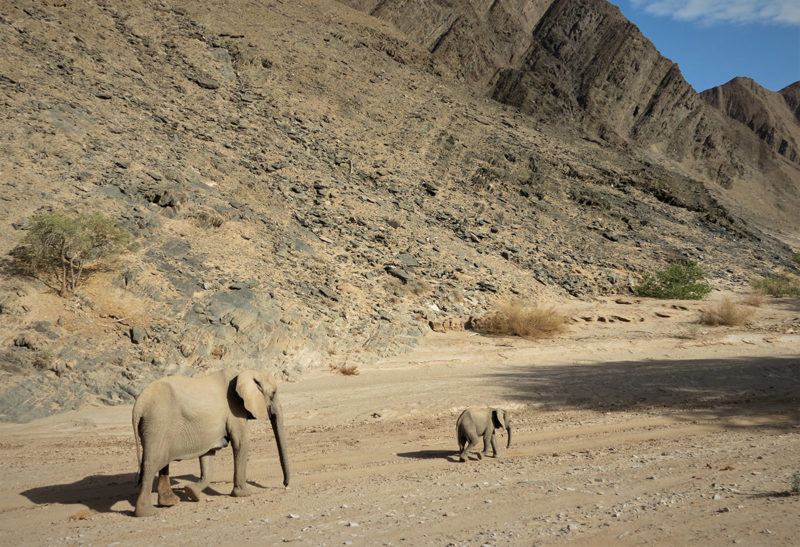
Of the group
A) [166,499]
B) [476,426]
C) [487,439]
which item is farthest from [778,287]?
[166,499]

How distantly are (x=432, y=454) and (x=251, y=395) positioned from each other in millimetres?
2910

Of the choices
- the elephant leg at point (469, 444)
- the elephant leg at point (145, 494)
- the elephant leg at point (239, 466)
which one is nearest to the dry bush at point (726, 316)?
the elephant leg at point (469, 444)

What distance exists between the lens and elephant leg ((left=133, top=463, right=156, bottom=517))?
529 cm

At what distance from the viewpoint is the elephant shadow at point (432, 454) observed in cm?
741

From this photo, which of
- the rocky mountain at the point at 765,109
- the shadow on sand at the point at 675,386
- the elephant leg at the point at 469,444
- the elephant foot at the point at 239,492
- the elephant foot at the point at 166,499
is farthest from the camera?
the rocky mountain at the point at 765,109

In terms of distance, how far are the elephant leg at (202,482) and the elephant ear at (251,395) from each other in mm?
695

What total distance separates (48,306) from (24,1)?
817 inches

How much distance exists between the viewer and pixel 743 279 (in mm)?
28641

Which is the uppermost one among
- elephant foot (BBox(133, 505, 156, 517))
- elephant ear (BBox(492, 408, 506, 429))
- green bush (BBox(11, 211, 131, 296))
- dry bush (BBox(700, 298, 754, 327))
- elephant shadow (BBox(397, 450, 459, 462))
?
green bush (BBox(11, 211, 131, 296))

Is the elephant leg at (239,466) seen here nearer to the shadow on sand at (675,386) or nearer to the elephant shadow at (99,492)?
the elephant shadow at (99,492)

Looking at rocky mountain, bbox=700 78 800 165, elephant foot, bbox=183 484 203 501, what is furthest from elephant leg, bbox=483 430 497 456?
rocky mountain, bbox=700 78 800 165

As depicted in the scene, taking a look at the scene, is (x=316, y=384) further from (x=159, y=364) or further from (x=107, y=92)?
(x=107, y=92)

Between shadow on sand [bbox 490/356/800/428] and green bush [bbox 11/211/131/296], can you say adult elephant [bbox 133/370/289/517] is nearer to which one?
shadow on sand [bbox 490/356/800/428]

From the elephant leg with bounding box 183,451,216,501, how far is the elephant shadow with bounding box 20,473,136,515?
56cm
